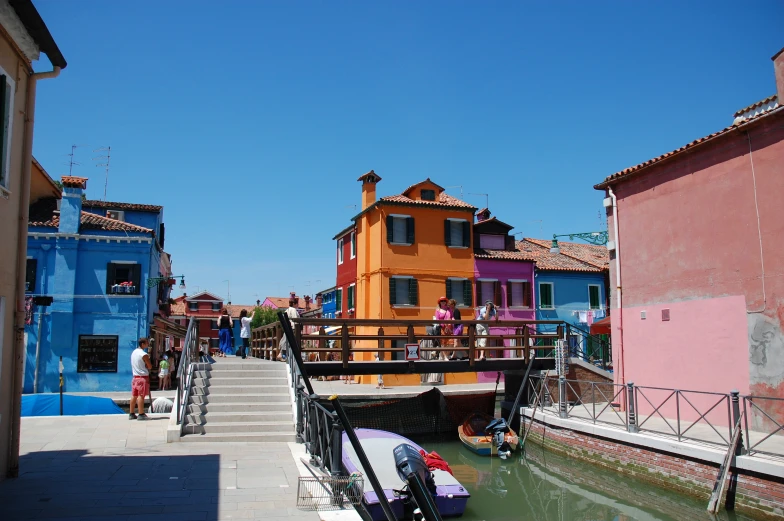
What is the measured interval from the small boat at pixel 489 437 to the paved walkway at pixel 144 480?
295 inches

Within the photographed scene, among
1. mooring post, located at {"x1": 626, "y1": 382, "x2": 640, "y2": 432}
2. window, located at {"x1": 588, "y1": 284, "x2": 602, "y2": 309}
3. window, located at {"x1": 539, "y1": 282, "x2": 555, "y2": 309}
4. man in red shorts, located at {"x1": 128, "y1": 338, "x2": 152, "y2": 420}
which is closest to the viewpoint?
man in red shorts, located at {"x1": 128, "y1": 338, "x2": 152, "y2": 420}

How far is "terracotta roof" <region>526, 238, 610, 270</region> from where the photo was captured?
119 feet

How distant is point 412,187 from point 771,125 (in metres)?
19.6

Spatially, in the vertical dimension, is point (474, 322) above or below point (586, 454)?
above

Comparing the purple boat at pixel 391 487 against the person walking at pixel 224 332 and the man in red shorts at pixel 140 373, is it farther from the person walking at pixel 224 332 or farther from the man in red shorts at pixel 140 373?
the person walking at pixel 224 332

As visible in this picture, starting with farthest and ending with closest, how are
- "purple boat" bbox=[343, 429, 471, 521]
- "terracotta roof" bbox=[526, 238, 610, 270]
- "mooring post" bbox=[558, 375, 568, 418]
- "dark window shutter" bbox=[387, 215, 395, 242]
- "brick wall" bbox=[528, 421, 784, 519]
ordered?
"terracotta roof" bbox=[526, 238, 610, 270]
"dark window shutter" bbox=[387, 215, 395, 242]
"mooring post" bbox=[558, 375, 568, 418]
"purple boat" bbox=[343, 429, 471, 521]
"brick wall" bbox=[528, 421, 784, 519]

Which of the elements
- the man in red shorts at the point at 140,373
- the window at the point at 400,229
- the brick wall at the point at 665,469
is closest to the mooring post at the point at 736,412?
the brick wall at the point at 665,469

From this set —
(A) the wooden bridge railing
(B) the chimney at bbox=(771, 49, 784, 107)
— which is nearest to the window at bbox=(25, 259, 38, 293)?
(A) the wooden bridge railing

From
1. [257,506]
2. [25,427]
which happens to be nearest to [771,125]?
[257,506]

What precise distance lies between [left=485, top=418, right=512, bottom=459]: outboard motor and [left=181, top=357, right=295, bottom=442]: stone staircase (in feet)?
20.3

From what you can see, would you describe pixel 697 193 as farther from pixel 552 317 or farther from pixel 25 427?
pixel 552 317

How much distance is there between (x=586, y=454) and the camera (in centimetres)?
1427

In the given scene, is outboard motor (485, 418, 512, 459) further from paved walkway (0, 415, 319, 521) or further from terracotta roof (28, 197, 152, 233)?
terracotta roof (28, 197, 152, 233)

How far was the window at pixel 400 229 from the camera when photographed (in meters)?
30.0
